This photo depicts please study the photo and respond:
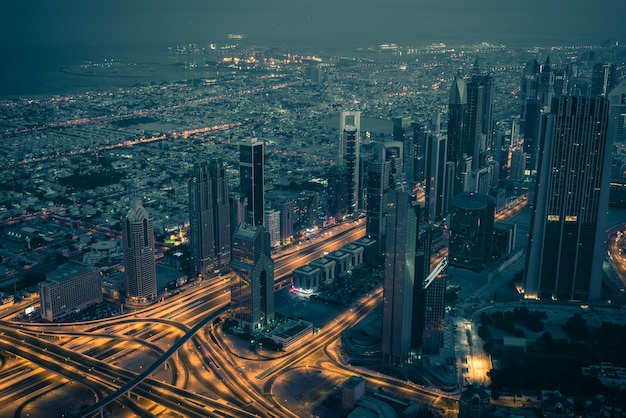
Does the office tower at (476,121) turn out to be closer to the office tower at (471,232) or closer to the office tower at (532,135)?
the office tower at (532,135)

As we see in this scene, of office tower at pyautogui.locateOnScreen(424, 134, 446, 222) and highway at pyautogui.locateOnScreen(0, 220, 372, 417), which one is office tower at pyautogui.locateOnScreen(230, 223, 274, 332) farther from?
office tower at pyautogui.locateOnScreen(424, 134, 446, 222)

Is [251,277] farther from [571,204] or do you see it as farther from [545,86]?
[545,86]

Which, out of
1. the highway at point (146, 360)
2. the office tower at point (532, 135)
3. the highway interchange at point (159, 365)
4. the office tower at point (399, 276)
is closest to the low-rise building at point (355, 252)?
the highway interchange at point (159, 365)

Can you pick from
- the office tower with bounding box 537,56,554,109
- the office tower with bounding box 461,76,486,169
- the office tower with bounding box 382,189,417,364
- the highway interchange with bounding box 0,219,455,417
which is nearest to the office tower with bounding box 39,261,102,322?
the highway interchange with bounding box 0,219,455,417

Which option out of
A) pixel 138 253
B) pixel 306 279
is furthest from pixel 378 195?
pixel 138 253

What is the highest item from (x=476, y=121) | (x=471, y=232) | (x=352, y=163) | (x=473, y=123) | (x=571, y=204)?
(x=476, y=121)

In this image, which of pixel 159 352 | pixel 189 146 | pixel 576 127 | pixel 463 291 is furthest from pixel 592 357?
pixel 189 146
